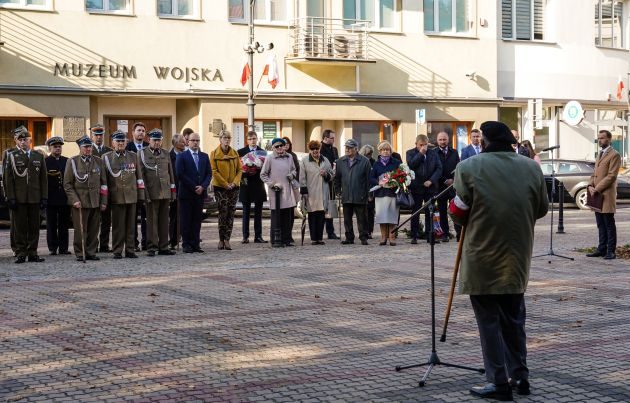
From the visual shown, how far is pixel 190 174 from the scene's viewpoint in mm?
18234

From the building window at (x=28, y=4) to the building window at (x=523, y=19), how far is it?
17188 mm

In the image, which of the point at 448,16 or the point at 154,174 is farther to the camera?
the point at 448,16

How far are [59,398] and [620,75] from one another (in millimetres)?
40193

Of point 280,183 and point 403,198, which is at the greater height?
point 280,183

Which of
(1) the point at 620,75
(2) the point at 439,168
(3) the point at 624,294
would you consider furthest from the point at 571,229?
(1) the point at 620,75

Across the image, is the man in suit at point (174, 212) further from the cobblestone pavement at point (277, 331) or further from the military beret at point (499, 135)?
the military beret at point (499, 135)

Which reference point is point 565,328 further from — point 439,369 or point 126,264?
point 126,264

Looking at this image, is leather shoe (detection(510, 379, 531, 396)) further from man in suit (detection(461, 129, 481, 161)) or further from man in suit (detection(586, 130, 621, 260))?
man in suit (detection(461, 129, 481, 161))

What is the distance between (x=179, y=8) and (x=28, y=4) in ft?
15.1

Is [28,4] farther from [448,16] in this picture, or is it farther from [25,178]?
[25,178]

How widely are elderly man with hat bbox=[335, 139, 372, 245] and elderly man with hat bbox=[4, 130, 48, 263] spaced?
5.39 m

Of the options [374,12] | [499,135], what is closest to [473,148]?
[499,135]

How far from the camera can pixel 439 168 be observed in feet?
65.4

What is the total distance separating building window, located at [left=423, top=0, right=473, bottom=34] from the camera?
126 feet
